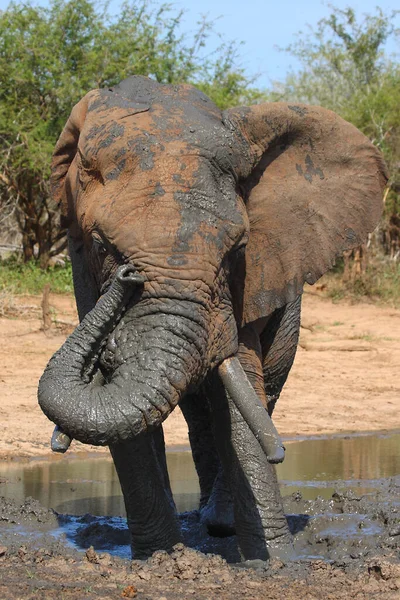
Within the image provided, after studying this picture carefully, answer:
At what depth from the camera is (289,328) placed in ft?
20.0

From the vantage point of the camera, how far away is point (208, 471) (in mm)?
6398

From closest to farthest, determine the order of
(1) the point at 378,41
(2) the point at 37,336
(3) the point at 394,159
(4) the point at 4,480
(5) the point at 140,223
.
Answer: (5) the point at 140,223, (4) the point at 4,480, (2) the point at 37,336, (3) the point at 394,159, (1) the point at 378,41

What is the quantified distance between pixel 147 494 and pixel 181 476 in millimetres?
2638

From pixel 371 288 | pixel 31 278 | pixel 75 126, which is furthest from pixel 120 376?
pixel 371 288

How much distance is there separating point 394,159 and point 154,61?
4.58 m

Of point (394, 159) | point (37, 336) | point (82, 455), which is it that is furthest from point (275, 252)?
point (394, 159)

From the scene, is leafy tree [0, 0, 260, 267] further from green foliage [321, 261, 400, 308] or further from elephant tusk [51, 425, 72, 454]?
elephant tusk [51, 425, 72, 454]

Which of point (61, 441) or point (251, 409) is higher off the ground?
point (251, 409)

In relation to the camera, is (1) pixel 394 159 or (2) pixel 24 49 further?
(1) pixel 394 159

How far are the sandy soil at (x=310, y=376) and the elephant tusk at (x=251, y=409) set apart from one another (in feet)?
11.7

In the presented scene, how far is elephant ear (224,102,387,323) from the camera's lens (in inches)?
201

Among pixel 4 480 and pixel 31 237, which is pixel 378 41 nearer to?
pixel 31 237

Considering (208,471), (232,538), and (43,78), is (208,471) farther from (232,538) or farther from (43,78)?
(43,78)

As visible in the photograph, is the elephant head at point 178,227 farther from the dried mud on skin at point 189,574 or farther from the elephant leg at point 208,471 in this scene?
the elephant leg at point 208,471
